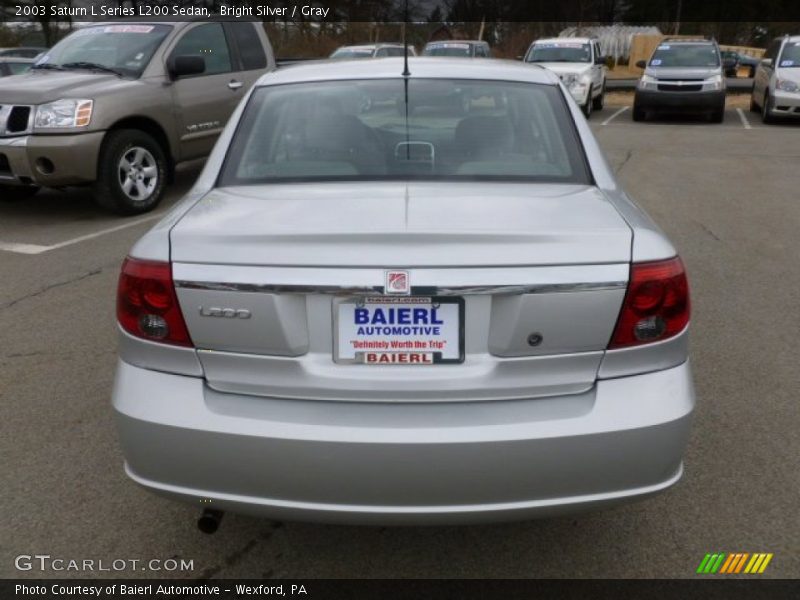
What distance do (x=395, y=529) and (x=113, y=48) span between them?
735 centimetres

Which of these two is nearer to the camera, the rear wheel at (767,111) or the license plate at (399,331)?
the license plate at (399,331)

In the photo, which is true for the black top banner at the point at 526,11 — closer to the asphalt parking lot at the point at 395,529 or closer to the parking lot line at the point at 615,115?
the parking lot line at the point at 615,115

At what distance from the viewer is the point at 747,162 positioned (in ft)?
37.6

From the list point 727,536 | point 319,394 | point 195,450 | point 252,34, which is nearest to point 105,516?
point 195,450

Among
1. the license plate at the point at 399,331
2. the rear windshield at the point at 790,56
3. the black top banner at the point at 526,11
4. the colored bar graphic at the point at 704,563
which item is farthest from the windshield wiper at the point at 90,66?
the black top banner at the point at 526,11

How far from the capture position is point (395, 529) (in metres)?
2.93

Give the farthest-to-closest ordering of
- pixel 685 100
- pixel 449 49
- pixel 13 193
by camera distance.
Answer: pixel 449 49, pixel 685 100, pixel 13 193

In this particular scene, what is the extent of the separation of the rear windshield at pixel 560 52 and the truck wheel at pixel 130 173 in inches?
506

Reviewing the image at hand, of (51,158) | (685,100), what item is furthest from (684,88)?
(51,158)

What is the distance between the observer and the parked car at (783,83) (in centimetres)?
1568

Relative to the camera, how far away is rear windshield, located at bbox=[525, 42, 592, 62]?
749 inches

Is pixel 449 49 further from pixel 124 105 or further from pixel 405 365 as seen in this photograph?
pixel 405 365

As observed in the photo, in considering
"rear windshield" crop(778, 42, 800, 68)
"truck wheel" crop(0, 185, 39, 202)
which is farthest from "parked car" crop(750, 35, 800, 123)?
"truck wheel" crop(0, 185, 39, 202)

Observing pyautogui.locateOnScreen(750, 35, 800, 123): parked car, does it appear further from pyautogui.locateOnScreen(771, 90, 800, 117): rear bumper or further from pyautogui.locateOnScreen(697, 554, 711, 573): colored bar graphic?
pyautogui.locateOnScreen(697, 554, 711, 573): colored bar graphic
